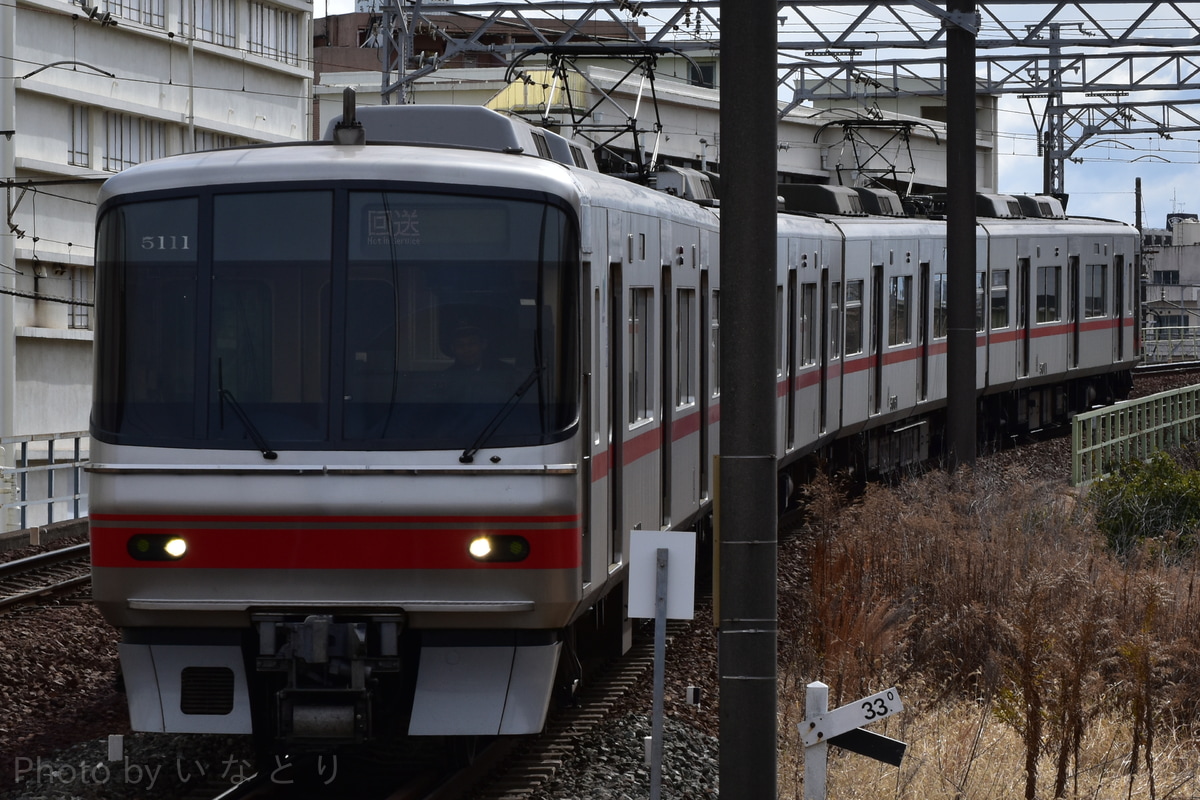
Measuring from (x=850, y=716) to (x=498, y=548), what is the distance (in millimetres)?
1592

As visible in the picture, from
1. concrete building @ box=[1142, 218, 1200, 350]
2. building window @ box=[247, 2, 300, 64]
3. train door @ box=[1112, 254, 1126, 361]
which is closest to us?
train door @ box=[1112, 254, 1126, 361]

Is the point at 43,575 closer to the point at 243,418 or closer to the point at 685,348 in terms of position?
the point at 685,348

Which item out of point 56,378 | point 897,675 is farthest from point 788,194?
point 56,378

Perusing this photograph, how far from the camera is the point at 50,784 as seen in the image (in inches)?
303

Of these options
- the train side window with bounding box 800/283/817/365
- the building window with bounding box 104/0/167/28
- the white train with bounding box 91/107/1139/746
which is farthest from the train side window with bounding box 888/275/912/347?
the building window with bounding box 104/0/167/28

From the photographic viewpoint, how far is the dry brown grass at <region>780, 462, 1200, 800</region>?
7516mm

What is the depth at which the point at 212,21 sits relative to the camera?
44.2 m

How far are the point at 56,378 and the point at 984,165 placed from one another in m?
48.3

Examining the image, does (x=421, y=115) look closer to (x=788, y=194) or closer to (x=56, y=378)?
(x=788, y=194)

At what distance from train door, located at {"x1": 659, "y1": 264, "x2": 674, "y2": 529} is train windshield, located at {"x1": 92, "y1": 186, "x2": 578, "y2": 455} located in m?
2.68

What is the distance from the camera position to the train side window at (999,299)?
901 inches

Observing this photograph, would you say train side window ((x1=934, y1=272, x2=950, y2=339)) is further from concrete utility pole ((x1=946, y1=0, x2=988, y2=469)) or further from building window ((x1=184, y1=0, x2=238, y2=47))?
building window ((x1=184, y1=0, x2=238, y2=47))

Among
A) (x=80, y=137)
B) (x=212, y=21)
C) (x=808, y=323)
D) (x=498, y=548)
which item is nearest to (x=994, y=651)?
(x=498, y=548)

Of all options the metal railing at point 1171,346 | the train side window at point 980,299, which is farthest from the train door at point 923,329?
the metal railing at point 1171,346
